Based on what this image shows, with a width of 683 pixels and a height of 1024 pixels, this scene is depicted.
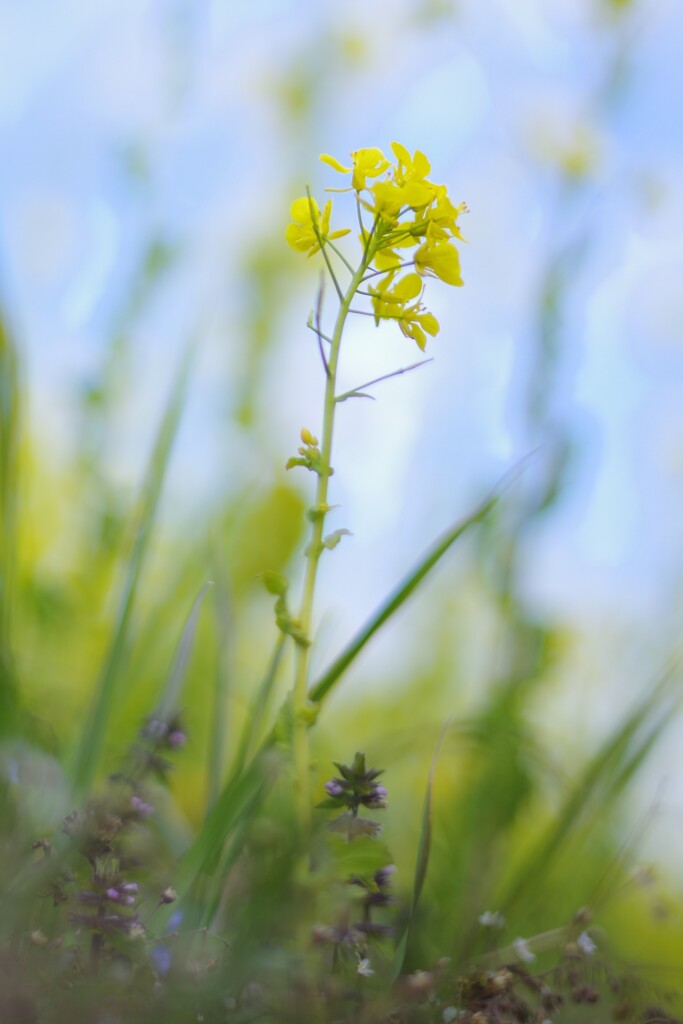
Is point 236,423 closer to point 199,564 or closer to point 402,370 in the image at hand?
point 199,564

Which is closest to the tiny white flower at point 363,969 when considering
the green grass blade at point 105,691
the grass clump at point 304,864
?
the grass clump at point 304,864

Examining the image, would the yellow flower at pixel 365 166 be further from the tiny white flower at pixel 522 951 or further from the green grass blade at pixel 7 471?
the tiny white flower at pixel 522 951

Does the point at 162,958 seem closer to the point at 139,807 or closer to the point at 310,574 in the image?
the point at 139,807

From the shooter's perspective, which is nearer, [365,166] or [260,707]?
[365,166]

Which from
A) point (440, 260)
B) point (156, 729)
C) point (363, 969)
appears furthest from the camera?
point (156, 729)

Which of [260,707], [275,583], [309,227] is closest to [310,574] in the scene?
[275,583]

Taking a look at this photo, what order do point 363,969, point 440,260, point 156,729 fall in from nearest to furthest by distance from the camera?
point 363,969 < point 440,260 < point 156,729
